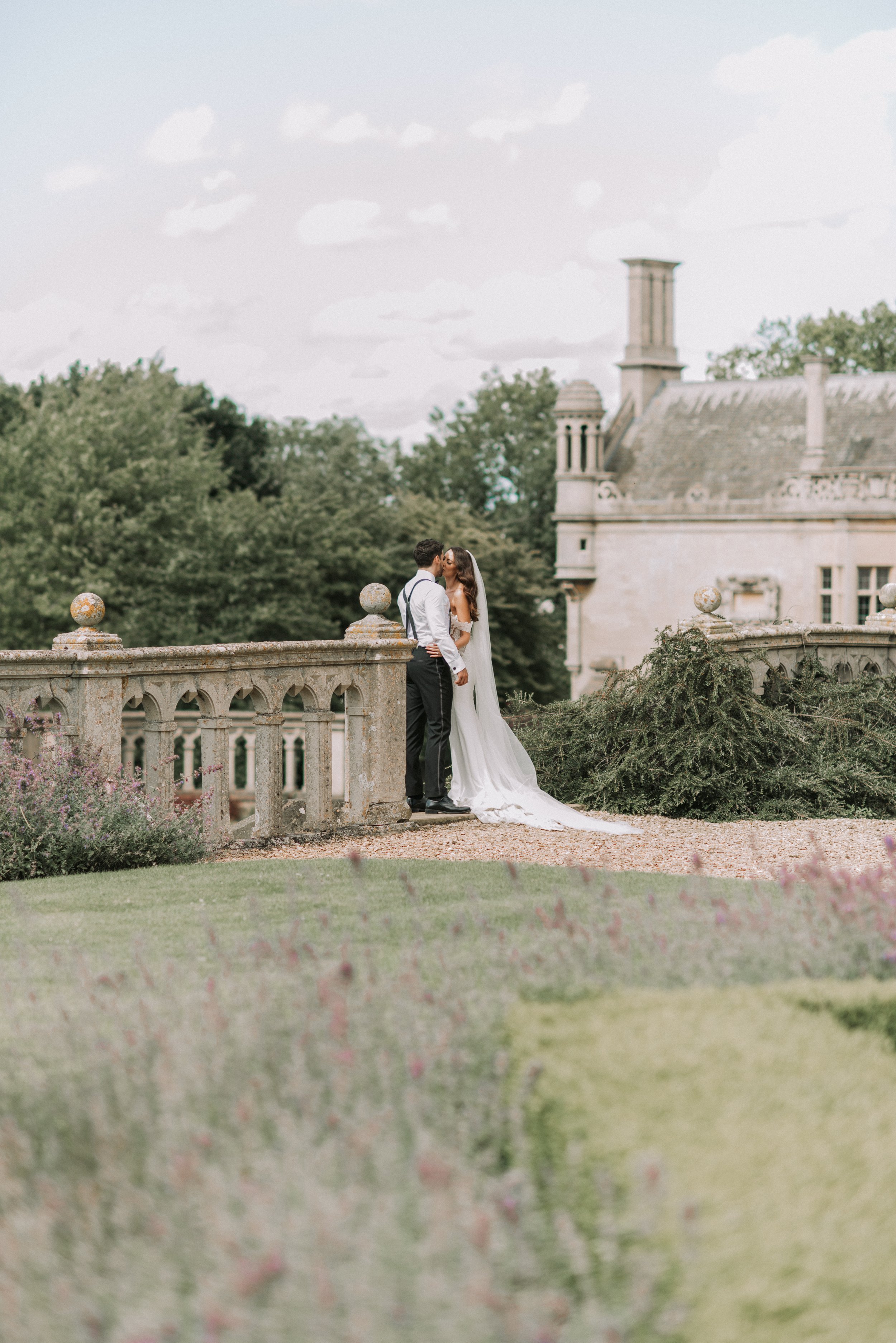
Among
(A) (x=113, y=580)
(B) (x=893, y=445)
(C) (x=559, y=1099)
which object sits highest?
(B) (x=893, y=445)

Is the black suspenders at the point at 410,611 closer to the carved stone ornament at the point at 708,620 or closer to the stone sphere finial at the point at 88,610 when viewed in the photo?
the stone sphere finial at the point at 88,610

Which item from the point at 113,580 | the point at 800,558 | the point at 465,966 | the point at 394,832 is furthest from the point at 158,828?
the point at 800,558

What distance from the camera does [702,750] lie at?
11.0 metres

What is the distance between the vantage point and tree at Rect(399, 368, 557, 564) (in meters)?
64.8

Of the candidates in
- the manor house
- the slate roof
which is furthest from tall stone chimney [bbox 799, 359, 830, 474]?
the slate roof

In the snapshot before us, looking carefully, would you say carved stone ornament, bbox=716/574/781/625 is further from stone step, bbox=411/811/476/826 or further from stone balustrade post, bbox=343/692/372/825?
stone balustrade post, bbox=343/692/372/825

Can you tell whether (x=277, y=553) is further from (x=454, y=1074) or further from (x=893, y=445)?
(x=454, y=1074)

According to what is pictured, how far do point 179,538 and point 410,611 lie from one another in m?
30.0

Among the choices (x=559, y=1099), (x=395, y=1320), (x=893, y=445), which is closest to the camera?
(x=395, y=1320)

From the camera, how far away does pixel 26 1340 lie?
3.06 m

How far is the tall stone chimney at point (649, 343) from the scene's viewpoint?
160ft

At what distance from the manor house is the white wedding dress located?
1335 inches

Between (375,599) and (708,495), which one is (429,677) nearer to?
(375,599)

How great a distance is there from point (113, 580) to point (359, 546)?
7.01 m
